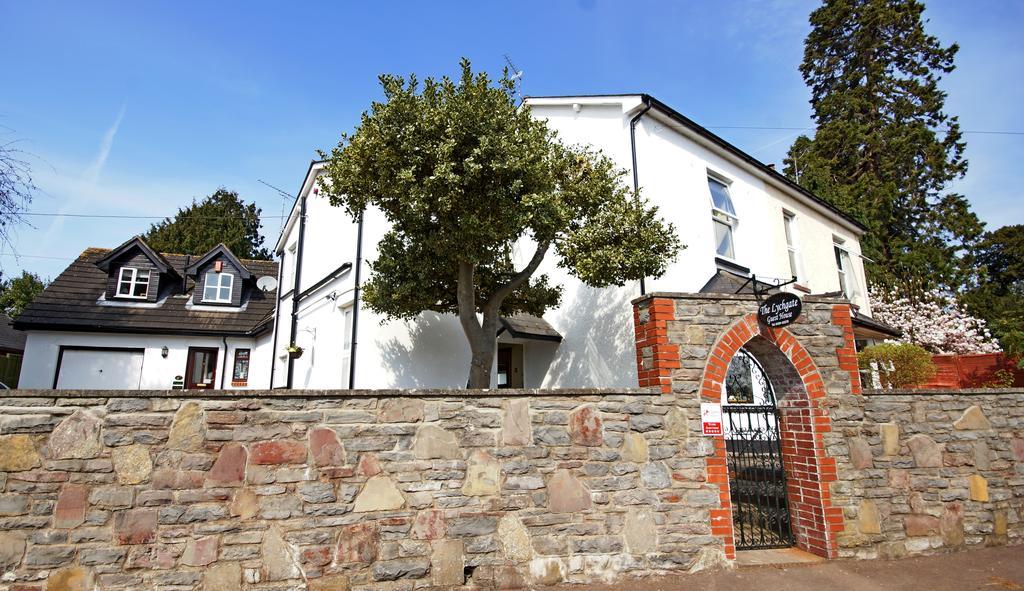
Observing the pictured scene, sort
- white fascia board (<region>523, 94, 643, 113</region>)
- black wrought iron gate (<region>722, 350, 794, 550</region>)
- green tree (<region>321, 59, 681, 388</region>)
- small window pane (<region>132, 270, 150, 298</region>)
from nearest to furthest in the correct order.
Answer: black wrought iron gate (<region>722, 350, 794, 550</region>) → green tree (<region>321, 59, 681, 388</region>) → white fascia board (<region>523, 94, 643, 113</region>) → small window pane (<region>132, 270, 150, 298</region>)

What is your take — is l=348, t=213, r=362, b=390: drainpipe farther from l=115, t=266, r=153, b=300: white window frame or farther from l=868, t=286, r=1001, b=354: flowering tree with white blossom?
l=868, t=286, r=1001, b=354: flowering tree with white blossom

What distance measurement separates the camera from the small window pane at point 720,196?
1115 cm

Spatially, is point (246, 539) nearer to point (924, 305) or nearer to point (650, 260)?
point (650, 260)

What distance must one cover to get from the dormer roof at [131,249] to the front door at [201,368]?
3.07 metres

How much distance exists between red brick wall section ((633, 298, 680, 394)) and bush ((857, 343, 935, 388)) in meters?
6.26

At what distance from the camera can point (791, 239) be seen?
12984mm

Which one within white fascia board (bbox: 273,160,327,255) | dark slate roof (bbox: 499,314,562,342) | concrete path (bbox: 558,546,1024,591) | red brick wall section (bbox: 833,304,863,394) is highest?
white fascia board (bbox: 273,160,327,255)

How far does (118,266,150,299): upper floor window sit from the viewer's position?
16453mm

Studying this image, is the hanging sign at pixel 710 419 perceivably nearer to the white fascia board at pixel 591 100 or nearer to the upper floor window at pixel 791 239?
the white fascia board at pixel 591 100

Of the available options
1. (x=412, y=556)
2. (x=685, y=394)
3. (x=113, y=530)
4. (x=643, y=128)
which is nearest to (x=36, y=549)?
(x=113, y=530)

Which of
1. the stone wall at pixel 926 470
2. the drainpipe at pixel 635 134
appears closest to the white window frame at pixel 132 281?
the drainpipe at pixel 635 134

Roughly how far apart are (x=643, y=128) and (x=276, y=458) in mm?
8454

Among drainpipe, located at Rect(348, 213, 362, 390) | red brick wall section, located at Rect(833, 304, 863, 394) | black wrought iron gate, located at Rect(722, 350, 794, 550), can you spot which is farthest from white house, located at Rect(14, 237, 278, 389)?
red brick wall section, located at Rect(833, 304, 863, 394)

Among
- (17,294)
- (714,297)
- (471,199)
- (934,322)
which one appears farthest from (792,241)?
(17,294)
